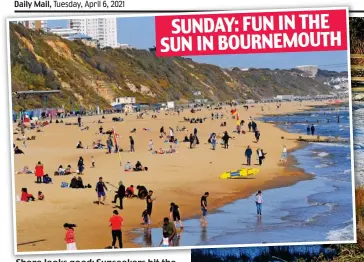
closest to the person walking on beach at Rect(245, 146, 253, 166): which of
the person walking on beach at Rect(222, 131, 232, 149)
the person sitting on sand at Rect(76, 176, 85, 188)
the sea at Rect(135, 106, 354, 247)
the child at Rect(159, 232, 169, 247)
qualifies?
the person walking on beach at Rect(222, 131, 232, 149)

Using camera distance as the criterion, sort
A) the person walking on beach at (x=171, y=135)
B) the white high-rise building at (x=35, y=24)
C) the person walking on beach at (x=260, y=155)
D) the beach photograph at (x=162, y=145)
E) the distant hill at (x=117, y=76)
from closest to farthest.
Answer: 1. the white high-rise building at (x=35, y=24)
2. the beach photograph at (x=162, y=145)
3. the distant hill at (x=117, y=76)
4. the person walking on beach at (x=260, y=155)
5. the person walking on beach at (x=171, y=135)

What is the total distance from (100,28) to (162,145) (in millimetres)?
3520

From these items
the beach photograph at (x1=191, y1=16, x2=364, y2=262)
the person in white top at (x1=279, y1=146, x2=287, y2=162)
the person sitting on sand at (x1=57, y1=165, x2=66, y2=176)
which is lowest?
the beach photograph at (x1=191, y1=16, x2=364, y2=262)

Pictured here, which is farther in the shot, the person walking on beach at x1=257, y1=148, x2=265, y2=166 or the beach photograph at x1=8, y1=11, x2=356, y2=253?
the person walking on beach at x1=257, y1=148, x2=265, y2=166

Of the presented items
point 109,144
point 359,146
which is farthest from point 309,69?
point 109,144

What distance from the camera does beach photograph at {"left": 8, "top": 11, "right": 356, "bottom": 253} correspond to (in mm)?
21703

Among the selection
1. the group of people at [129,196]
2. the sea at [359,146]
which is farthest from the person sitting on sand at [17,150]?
the sea at [359,146]

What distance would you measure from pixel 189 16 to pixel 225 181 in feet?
12.9

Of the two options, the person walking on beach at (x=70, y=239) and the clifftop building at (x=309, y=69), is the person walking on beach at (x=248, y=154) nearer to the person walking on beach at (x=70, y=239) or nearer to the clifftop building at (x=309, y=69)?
the clifftop building at (x=309, y=69)

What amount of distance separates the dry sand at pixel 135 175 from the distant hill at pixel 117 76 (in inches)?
21.1

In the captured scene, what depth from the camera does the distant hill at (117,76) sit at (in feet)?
73.3

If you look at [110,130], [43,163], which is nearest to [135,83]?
[110,130]

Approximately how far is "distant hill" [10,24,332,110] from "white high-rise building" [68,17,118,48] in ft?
0.88

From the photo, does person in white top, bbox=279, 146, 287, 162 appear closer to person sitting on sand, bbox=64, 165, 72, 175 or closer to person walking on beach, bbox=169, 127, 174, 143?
person walking on beach, bbox=169, 127, 174, 143
